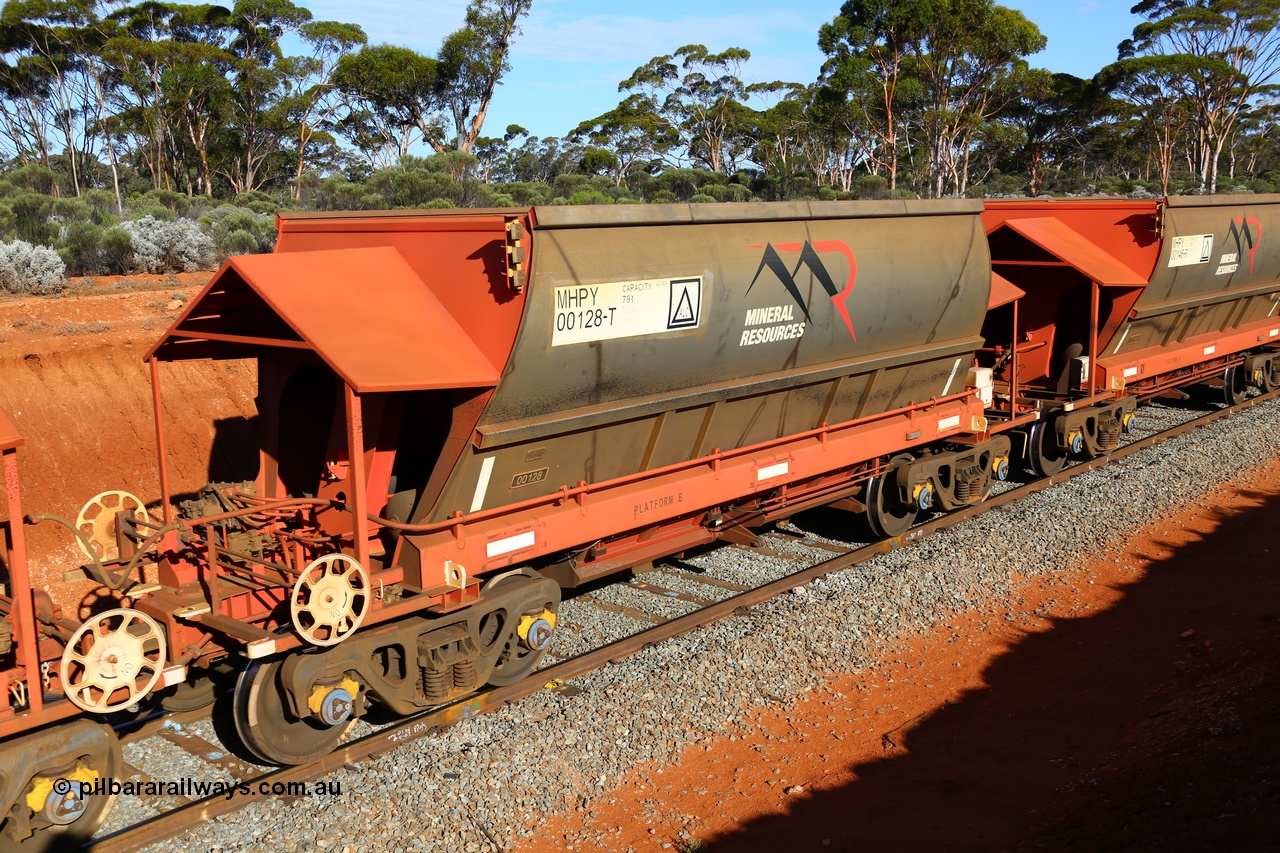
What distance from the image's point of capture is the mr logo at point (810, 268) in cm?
839

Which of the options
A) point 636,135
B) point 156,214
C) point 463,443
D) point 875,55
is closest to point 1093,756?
point 463,443

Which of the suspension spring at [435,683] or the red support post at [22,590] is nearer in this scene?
the red support post at [22,590]

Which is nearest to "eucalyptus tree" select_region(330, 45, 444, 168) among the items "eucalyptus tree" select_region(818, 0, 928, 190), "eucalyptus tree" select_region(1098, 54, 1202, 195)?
"eucalyptus tree" select_region(818, 0, 928, 190)

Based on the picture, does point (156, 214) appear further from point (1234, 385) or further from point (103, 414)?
point (1234, 385)

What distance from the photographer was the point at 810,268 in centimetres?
877

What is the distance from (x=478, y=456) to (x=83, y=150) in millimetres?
45117

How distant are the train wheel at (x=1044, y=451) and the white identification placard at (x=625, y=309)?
6.72 meters

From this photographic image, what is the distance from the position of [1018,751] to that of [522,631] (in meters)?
3.29

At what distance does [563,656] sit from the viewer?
26.3ft

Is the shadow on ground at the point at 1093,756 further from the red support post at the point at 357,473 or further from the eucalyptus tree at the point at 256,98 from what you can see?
the eucalyptus tree at the point at 256,98

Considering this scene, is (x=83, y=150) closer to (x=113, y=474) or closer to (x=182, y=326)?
(x=113, y=474)

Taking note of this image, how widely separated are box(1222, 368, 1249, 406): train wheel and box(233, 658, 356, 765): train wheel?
51.7 ft

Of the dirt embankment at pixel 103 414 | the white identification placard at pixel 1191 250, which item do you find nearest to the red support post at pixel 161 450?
the dirt embankment at pixel 103 414

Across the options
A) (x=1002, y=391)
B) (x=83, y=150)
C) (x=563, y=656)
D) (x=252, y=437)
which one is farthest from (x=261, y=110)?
(x=563, y=656)
